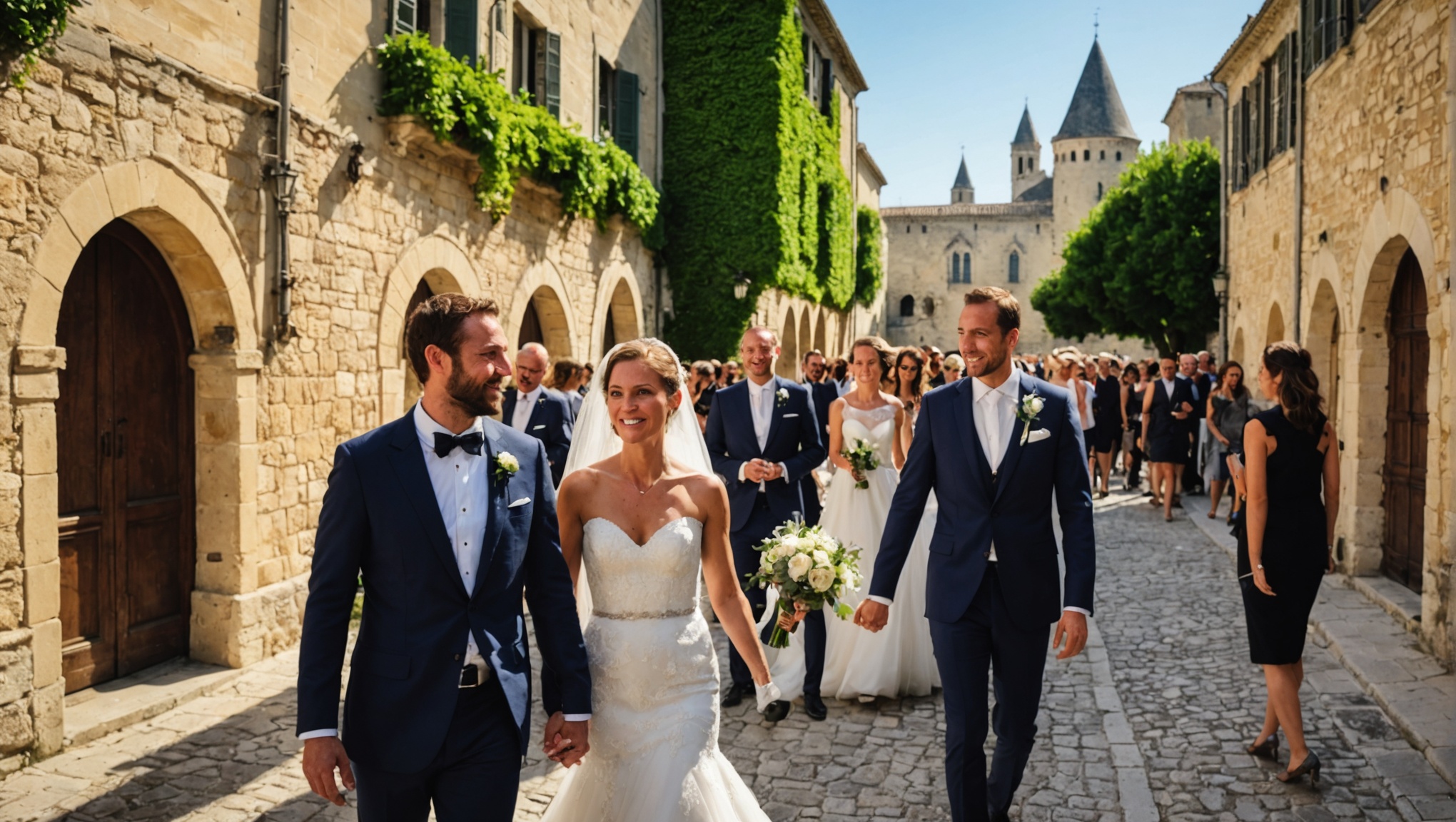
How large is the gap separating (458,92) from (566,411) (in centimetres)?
347

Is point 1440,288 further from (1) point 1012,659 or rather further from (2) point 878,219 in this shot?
(2) point 878,219

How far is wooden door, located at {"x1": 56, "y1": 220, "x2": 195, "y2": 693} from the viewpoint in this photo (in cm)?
650

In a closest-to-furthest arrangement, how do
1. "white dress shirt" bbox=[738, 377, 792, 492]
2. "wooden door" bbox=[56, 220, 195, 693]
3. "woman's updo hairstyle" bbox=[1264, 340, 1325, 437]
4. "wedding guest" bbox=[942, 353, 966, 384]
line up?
1. "woman's updo hairstyle" bbox=[1264, 340, 1325, 437]
2. "wooden door" bbox=[56, 220, 195, 693]
3. "white dress shirt" bbox=[738, 377, 792, 492]
4. "wedding guest" bbox=[942, 353, 966, 384]

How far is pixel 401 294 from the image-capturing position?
9.63 m

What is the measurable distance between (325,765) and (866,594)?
13.9 ft

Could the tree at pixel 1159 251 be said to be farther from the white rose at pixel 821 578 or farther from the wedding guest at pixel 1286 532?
the white rose at pixel 821 578

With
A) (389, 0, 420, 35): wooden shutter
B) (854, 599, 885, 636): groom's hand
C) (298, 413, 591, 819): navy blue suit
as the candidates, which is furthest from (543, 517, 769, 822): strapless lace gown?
(389, 0, 420, 35): wooden shutter

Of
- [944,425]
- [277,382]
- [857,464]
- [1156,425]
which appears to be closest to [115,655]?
[277,382]

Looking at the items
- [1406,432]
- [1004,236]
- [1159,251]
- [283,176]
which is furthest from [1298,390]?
[1004,236]

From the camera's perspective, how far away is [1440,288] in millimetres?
7383

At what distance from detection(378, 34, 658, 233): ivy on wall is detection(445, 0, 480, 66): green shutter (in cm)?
Result: 25

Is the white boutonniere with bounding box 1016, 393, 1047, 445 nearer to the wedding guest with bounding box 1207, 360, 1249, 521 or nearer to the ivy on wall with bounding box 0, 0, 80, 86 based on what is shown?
the ivy on wall with bounding box 0, 0, 80, 86

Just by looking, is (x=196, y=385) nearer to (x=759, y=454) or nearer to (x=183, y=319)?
(x=183, y=319)

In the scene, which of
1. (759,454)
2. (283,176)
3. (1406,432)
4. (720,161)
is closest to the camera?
(759,454)
